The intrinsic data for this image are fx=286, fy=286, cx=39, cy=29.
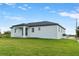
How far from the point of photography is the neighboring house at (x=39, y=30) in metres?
3.77

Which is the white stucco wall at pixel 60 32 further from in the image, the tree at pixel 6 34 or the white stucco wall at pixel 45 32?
the tree at pixel 6 34

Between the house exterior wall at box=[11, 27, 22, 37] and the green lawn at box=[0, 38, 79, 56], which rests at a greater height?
the house exterior wall at box=[11, 27, 22, 37]

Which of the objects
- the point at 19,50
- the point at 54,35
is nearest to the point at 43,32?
the point at 54,35

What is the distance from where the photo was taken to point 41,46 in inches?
148

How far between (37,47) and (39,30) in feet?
0.75

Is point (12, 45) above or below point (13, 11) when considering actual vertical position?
below

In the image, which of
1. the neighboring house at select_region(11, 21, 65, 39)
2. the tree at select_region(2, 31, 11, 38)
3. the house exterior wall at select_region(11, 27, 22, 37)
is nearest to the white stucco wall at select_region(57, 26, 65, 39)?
the neighboring house at select_region(11, 21, 65, 39)

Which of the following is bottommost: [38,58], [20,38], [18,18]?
[38,58]

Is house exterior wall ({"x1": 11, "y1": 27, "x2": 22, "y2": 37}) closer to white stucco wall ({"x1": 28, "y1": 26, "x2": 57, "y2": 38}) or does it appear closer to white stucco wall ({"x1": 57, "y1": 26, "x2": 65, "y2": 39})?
white stucco wall ({"x1": 28, "y1": 26, "x2": 57, "y2": 38})

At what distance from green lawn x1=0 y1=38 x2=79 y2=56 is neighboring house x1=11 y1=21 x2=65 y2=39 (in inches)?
2.6

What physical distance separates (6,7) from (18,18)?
21cm

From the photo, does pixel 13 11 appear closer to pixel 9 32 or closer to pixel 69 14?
pixel 9 32

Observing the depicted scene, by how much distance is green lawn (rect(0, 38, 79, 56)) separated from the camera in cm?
→ 371

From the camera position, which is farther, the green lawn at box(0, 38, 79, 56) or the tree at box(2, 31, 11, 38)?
the tree at box(2, 31, 11, 38)
